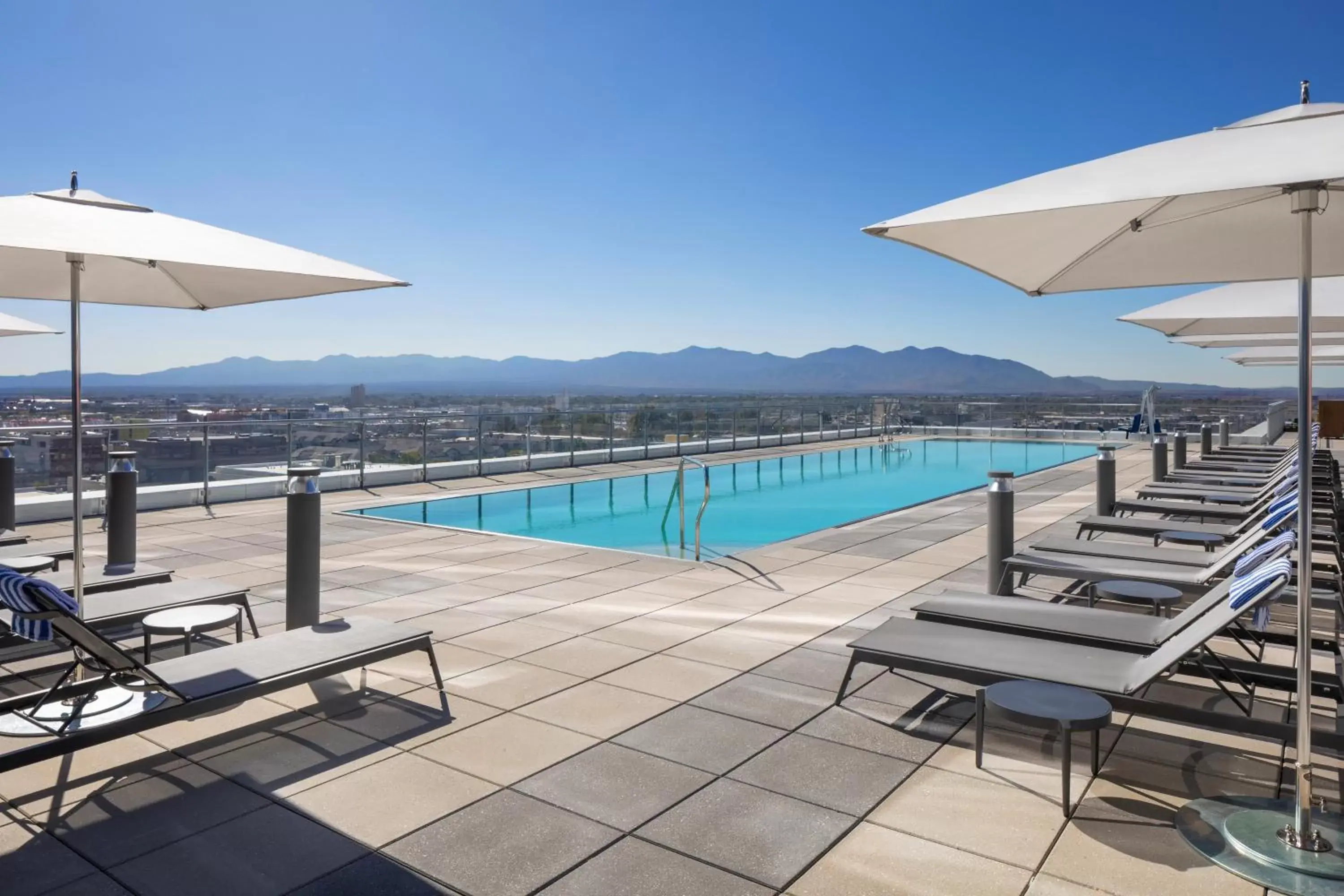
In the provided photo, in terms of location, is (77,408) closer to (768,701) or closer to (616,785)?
(616,785)

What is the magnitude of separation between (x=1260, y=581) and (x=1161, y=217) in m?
1.32

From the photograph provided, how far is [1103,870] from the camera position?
252 cm

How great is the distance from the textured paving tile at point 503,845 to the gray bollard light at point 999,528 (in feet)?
11.2

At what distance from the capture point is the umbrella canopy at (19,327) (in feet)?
21.3

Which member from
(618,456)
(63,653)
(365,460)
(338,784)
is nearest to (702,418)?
(618,456)

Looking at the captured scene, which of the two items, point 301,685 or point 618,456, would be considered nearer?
point 301,685

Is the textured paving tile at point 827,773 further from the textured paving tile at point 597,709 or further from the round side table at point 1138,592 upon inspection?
the round side table at point 1138,592

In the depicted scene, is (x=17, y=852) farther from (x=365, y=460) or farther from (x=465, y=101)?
(x=465, y=101)

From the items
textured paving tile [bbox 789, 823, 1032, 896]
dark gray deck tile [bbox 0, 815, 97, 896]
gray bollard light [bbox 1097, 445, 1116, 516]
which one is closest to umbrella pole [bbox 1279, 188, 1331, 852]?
textured paving tile [bbox 789, 823, 1032, 896]

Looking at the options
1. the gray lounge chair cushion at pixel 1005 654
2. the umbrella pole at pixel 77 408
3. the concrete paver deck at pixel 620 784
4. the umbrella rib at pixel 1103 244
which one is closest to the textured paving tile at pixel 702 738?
the concrete paver deck at pixel 620 784

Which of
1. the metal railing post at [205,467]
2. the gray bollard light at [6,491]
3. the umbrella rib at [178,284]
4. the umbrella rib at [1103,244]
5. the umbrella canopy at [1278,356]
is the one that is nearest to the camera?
the umbrella rib at [1103,244]

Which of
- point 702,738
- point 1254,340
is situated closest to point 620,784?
point 702,738

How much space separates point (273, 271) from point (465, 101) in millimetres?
15632

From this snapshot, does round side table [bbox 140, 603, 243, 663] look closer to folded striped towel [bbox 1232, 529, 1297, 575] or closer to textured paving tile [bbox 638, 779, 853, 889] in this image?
textured paving tile [bbox 638, 779, 853, 889]
